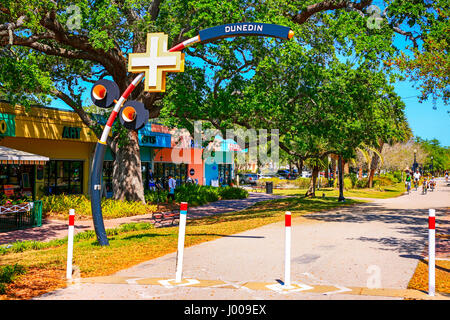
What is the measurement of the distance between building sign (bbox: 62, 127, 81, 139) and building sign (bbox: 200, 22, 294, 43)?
49.9 ft

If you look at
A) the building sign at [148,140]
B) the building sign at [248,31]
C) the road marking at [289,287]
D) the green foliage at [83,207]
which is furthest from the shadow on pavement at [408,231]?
the building sign at [148,140]

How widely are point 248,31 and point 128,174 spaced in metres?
13.8

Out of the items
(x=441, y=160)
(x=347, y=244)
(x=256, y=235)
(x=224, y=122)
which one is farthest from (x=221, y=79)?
(x=441, y=160)

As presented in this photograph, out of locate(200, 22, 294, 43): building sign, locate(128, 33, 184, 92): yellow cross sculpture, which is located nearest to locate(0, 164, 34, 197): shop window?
locate(128, 33, 184, 92): yellow cross sculpture

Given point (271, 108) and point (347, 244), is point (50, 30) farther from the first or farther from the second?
point (347, 244)

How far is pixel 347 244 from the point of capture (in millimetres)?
9734

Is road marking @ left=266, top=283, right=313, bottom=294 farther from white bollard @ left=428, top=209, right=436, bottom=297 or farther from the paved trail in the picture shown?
white bollard @ left=428, top=209, right=436, bottom=297

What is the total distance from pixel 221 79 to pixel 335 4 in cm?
588

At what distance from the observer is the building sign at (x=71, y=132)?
21547 millimetres

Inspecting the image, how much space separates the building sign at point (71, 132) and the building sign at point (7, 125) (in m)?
3.28

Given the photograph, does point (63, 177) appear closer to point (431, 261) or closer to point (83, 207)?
point (83, 207)

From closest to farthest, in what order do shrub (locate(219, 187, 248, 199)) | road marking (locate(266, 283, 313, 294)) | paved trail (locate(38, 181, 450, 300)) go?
1. paved trail (locate(38, 181, 450, 300))
2. road marking (locate(266, 283, 313, 294))
3. shrub (locate(219, 187, 248, 199))

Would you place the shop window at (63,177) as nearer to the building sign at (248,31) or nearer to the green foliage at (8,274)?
the green foliage at (8,274)

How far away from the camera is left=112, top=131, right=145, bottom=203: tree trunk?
20.5 metres
